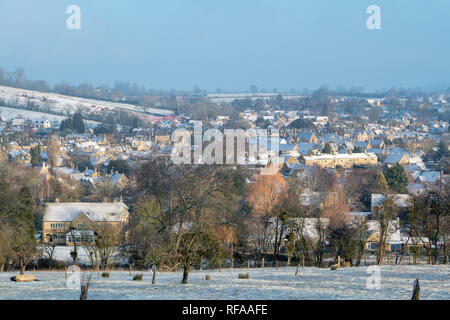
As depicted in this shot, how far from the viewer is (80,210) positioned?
102 feet

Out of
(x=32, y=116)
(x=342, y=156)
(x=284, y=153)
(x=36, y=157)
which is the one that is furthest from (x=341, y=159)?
(x=32, y=116)

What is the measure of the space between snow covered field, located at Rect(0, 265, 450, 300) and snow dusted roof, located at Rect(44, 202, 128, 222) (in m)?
12.4

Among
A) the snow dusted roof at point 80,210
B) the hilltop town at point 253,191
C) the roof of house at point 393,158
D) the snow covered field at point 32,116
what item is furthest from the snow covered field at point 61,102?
the snow dusted roof at point 80,210

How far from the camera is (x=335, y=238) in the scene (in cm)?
2345

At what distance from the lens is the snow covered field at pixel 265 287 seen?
12703 millimetres

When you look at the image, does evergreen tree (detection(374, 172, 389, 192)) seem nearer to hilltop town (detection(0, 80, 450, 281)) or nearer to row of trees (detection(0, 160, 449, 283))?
hilltop town (detection(0, 80, 450, 281))

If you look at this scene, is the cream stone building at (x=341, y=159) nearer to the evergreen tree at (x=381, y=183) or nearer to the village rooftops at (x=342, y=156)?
the village rooftops at (x=342, y=156)

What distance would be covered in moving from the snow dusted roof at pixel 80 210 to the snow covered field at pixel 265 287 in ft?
40.7

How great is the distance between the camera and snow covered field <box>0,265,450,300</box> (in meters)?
12.7

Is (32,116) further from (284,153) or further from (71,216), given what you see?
(71,216)

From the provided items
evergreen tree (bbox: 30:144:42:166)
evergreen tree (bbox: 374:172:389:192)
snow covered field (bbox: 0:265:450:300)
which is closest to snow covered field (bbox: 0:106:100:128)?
evergreen tree (bbox: 30:144:42:166)
